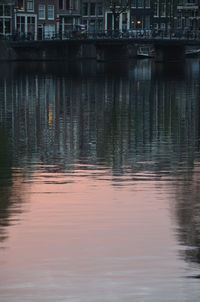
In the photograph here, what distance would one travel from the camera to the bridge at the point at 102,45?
3644 inches

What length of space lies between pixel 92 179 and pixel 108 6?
91.0m

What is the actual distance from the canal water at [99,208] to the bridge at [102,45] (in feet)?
190

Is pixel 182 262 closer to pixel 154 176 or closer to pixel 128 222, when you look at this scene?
pixel 128 222

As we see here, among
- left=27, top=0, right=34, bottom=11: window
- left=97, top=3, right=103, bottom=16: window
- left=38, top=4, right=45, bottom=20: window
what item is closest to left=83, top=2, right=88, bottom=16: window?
left=97, top=3, right=103, bottom=16: window

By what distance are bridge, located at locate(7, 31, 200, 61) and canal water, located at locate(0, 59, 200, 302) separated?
5790cm

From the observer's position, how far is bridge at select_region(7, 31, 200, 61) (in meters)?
92.6

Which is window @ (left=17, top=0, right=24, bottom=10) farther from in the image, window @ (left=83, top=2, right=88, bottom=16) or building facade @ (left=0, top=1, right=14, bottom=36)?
window @ (left=83, top=2, right=88, bottom=16)

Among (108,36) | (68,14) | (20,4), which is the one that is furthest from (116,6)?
(108,36)

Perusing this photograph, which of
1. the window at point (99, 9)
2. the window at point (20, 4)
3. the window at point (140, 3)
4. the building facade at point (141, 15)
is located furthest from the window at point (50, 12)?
the window at point (140, 3)

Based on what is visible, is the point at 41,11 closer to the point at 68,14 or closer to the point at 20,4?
the point at 20,4

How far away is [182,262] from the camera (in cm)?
1259

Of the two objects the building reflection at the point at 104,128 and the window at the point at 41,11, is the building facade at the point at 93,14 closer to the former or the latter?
the window at the point at 41,11

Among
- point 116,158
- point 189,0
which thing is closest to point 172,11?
point 189,0

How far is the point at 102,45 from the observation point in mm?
101438
